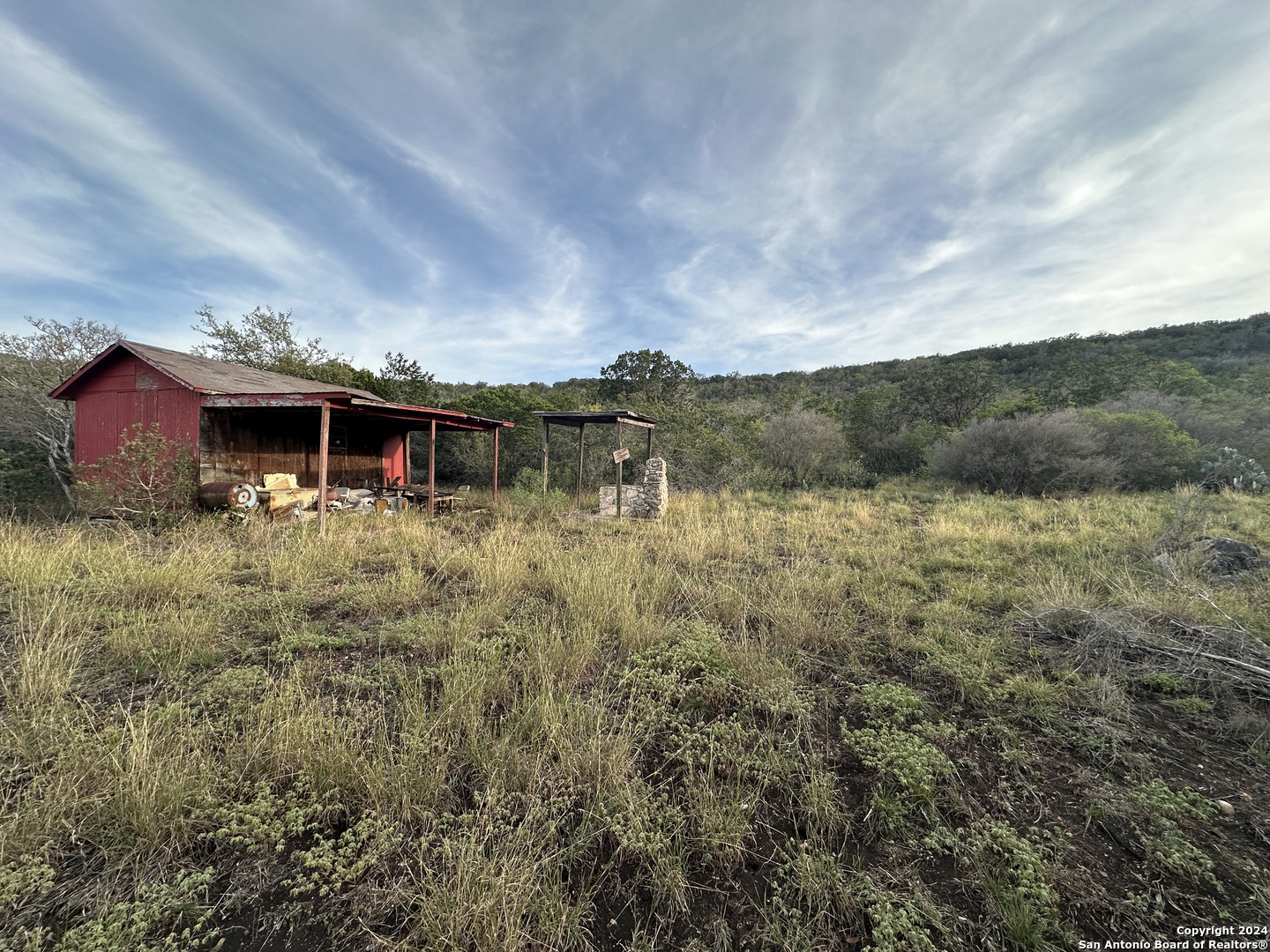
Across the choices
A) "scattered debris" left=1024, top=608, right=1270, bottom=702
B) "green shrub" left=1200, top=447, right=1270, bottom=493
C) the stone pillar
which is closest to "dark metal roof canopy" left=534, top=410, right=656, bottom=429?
the stone pillar

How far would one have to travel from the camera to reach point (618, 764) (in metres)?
2.15

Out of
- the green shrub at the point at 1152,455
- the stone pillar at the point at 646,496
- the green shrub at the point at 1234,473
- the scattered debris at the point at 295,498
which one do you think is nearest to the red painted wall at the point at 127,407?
the scattered debris at the point at 295,498

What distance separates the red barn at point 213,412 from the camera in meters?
7.80

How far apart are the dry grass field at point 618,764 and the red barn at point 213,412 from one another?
383 centimetres

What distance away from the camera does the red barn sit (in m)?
7.80

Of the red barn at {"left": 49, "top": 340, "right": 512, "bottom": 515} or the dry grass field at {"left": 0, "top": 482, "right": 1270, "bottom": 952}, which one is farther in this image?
the red barn at {"left": 49, "top": 340, "right": 512, "bottom": 515}

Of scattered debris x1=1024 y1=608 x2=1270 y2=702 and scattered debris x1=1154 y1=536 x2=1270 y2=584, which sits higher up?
scattered debris x1=1154 y1=536 x2=1270 y2=584

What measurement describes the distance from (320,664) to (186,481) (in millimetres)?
7417

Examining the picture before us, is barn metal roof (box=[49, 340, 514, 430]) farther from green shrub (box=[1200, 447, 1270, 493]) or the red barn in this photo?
green shrub (box=[1200, 447, 1270, 493])

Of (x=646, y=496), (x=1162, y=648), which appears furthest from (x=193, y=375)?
(x=1162, y=648)

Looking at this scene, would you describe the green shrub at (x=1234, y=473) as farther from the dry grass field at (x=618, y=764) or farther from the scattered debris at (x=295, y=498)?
the scattered debris at (x=295, y=498)

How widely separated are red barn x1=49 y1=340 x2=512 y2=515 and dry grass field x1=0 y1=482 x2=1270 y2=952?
3.83 meters

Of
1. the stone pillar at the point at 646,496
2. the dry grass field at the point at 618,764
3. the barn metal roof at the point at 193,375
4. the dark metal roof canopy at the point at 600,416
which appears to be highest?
the barn metal roof at the point at 193,375

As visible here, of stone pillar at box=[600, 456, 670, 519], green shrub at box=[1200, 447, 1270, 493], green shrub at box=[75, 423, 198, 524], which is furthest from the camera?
green shrub at box=[1200, 447, 1270, 493]
